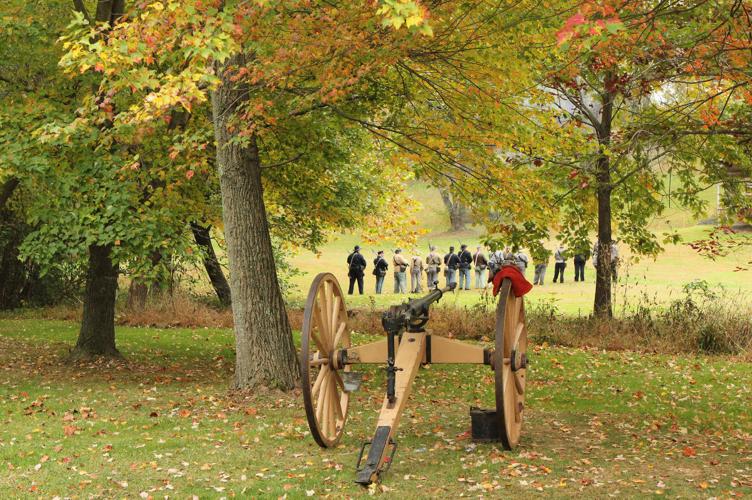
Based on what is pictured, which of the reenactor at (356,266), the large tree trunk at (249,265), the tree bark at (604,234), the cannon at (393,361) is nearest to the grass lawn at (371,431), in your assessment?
the cannon at (393,361)

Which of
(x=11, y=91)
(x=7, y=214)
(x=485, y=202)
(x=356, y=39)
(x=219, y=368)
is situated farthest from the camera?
(x=7, y=214)

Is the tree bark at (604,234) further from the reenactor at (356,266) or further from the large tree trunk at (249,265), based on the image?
the reenactor at (356,266)

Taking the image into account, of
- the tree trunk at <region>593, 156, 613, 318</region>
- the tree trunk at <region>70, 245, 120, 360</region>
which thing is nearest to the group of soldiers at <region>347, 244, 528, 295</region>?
the tree trunk at <region>593, 156, 613, 318</region>

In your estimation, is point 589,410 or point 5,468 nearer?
point 5,468

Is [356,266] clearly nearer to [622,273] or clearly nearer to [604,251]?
[622,273]

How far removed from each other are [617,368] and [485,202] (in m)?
3.74

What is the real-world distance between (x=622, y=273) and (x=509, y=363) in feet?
98.9

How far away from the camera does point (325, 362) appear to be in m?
8.43

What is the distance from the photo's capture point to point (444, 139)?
480 inches

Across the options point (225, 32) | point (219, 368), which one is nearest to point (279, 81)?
point (225, 32)

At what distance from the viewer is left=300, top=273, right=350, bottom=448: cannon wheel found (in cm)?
797

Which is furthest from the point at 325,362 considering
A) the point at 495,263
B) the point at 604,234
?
the point at 495,263

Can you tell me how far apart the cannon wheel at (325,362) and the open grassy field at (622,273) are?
863cm

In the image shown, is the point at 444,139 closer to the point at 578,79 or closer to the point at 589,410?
the point at 589,410
